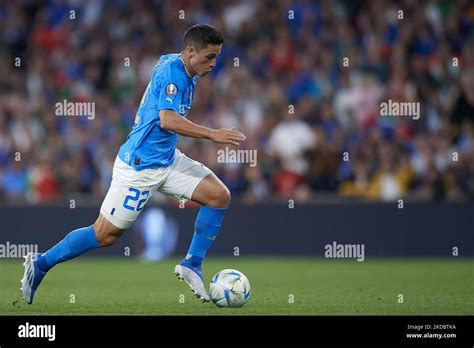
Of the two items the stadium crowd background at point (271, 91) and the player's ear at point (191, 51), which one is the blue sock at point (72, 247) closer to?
the player's ear at point (191, 51)

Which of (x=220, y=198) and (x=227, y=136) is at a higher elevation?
(x=227, y=136)

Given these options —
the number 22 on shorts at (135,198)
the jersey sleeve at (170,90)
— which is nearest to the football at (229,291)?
the number 22 on shorts at (135,198)

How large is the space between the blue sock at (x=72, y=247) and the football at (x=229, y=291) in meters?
1.12

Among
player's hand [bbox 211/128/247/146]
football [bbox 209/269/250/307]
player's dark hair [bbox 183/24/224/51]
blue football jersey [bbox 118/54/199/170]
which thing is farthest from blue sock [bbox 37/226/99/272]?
player's dark hair [bbox 183/24/224/51]

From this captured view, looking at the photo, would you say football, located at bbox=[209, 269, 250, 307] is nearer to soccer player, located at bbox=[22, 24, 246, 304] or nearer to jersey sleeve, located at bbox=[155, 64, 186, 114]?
soccer player, located at bbox=[22, 24, 246, 304]

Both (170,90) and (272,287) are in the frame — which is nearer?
(170,90)

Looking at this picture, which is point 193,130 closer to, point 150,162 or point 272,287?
point 150,162

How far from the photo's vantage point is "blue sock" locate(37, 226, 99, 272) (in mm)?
9625

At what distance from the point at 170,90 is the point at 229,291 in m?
1.84

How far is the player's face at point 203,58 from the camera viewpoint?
957 cm

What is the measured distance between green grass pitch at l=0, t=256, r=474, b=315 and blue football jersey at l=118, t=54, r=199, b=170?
132 centimetres

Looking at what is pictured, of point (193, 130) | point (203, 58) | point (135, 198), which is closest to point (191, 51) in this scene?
point (203, 58)

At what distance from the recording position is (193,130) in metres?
9.24

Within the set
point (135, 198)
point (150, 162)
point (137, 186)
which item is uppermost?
point (150, 162)
